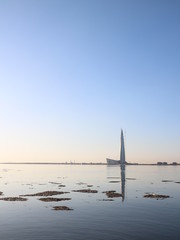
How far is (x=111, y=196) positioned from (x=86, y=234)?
30082 millimetres

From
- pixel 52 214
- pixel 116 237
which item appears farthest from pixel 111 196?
pixel 116 237

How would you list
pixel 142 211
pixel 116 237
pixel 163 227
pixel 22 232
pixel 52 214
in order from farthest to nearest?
1. pixel 142 211
2. pixel 52 214
3. pixel 163 227
4. pixel 22 232
5. pixel 116 237

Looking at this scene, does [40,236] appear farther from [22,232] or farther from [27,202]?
[27,202]

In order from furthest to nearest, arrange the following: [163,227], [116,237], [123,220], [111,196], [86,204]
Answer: [111,196] → [86,204] → [123,220] → [163,227] → [116,237]

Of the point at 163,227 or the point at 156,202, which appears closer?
the point at 163,227

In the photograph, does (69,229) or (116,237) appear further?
(69,229)

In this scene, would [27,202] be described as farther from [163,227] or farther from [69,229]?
[163,227]

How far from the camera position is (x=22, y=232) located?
29.6 metres

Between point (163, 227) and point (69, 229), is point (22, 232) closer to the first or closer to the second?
point (69, 229)

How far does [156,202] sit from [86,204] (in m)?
13.0

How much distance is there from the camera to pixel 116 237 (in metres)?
27.6

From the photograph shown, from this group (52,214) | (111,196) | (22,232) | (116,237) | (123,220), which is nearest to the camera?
(116,237)

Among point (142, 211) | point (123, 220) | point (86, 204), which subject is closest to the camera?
point (123, 220)

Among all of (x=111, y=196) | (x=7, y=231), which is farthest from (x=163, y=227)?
(x=111, y=196)
